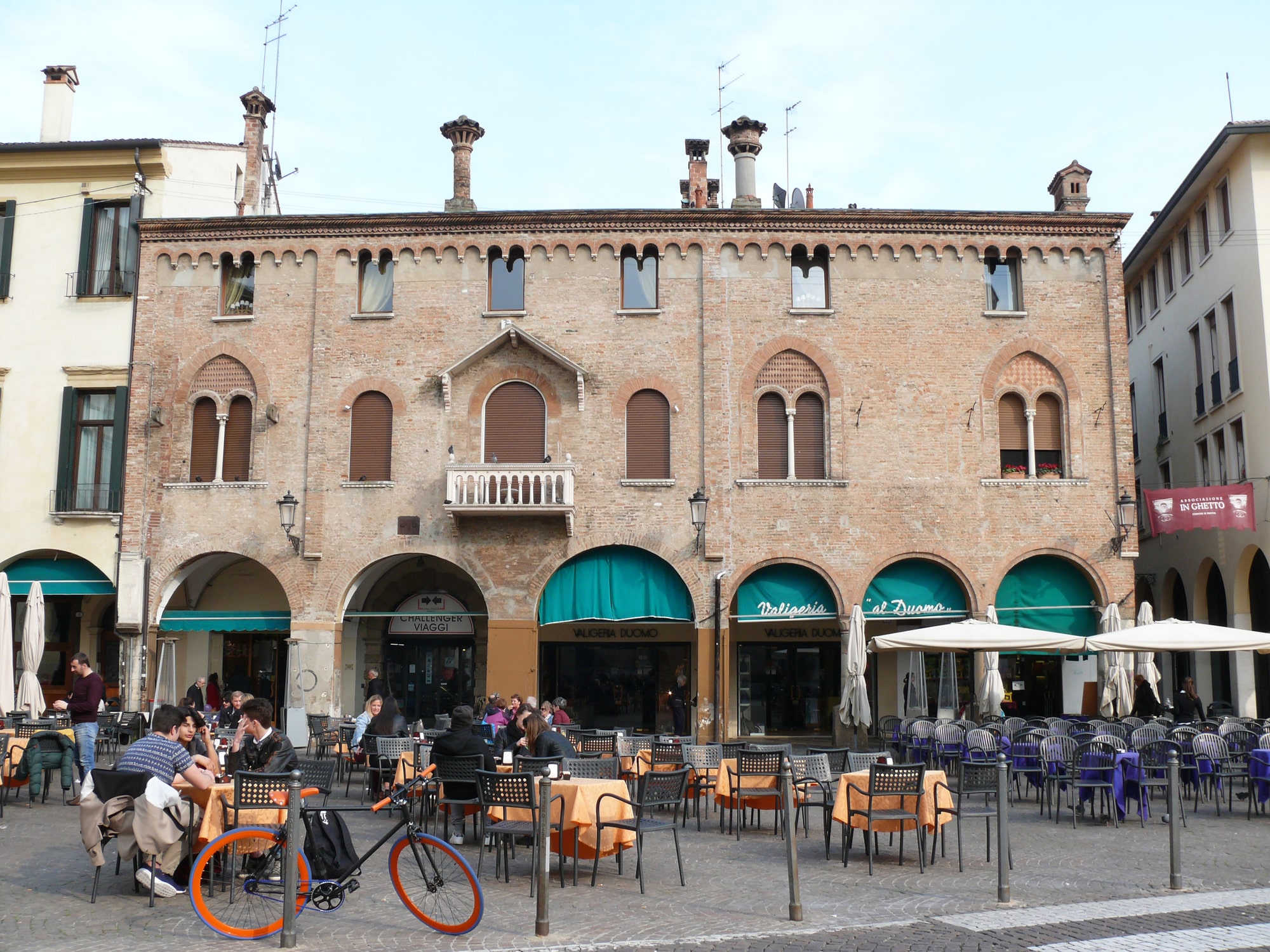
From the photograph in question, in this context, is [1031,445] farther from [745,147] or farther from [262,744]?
[262,744]

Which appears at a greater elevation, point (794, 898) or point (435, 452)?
Result: point (435, 452)

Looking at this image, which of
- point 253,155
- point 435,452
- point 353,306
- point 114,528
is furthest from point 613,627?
point 253,155

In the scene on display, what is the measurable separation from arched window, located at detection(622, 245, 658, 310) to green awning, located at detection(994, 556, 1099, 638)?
963 cm

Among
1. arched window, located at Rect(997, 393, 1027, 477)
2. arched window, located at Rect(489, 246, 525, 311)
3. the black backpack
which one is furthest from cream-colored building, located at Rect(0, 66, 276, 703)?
the black backpack

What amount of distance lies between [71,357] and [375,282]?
6945mm

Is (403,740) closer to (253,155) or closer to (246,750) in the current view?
(246,750)

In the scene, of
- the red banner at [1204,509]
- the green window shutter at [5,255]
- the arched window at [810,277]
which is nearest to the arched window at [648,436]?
the arched window at [810,277]

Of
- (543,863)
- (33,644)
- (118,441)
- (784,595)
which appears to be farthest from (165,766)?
(118,441)

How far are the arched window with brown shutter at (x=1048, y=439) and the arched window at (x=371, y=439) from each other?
1379 cm

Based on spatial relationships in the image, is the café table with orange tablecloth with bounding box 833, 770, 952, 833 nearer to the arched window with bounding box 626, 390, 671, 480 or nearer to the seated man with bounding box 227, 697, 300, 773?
the seated man with bounding box 227, 697, 300, 773

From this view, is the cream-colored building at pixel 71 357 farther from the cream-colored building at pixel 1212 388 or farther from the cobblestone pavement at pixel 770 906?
the cream-colored building at pixel 1212 388

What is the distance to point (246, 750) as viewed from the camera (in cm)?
1084

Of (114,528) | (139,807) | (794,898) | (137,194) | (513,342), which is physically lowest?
(794,898)

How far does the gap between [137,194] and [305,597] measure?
10.0m
